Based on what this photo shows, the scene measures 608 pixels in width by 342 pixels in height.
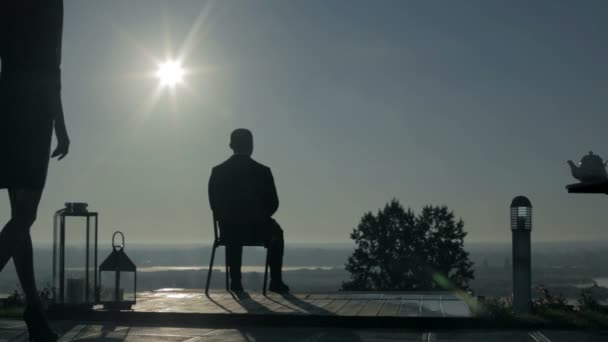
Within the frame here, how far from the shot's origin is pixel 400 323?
6.47m

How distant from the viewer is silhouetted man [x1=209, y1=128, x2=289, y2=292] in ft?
31.0

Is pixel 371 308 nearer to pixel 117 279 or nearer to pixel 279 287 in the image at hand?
pixel 117 279

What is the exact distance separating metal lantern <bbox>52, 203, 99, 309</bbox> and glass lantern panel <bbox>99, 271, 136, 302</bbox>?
0.13 metres

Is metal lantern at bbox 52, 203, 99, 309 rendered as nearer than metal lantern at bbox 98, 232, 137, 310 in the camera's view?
Yes

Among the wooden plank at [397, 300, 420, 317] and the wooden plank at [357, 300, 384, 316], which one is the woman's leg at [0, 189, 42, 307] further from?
the wooden plank at [397, 300, 420, 317]

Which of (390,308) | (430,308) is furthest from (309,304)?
(430,308)

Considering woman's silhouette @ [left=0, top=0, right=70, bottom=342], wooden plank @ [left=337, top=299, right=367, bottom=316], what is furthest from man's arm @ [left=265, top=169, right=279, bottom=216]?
woman's silhouette @ [left=0, top=0, right=70, bottom=342]

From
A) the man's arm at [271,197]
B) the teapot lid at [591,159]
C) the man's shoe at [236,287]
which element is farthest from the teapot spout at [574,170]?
the man's shoe at [236,287]

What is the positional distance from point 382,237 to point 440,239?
5165 mm

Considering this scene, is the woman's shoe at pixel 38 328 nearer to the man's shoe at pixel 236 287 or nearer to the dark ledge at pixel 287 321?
the dark ledge at pixel 287 321

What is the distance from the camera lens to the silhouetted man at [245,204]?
9.44 m

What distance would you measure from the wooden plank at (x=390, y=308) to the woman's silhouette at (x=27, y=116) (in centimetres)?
279

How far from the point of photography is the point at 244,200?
948cm

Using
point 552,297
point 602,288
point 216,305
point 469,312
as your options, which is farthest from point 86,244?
point 602,288
